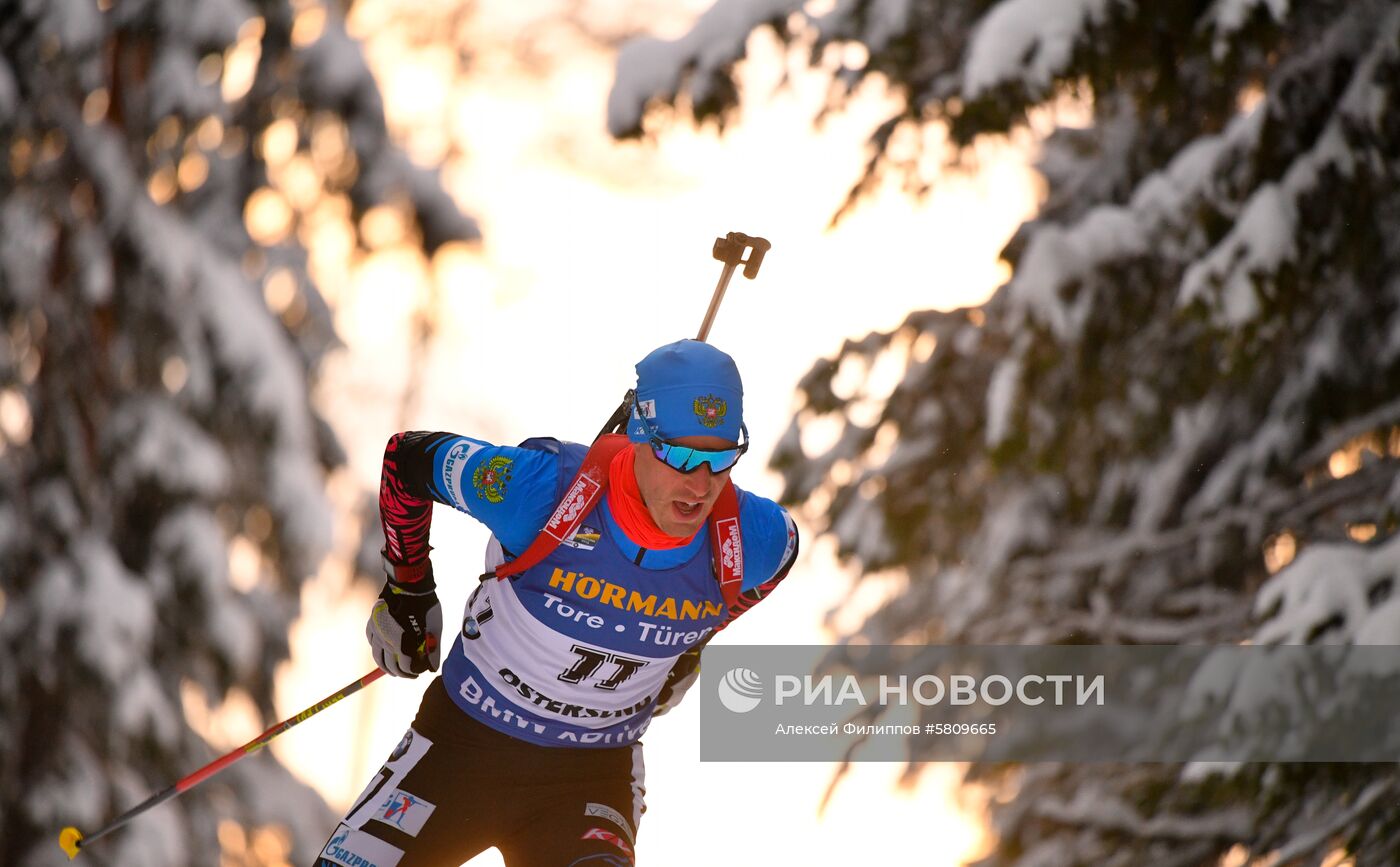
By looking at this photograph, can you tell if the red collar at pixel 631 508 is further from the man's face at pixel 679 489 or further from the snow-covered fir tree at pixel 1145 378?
the snow-covered fir tree at pixel 1145 378

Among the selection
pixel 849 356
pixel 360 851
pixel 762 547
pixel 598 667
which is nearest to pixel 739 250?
pixel 762 547

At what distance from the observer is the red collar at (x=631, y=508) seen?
4.09 m

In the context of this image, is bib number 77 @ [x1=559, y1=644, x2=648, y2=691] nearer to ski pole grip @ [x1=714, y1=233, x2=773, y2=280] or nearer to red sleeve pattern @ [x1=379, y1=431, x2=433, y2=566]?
red sleeve pattern @ [x1=379, y1=431, x2=433, y2=566]

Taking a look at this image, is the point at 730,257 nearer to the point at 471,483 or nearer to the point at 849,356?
the point at 471,483

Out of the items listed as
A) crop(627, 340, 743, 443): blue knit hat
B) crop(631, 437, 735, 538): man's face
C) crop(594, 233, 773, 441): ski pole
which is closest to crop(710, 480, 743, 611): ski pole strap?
crop(631, 437, 735, 538): man's face

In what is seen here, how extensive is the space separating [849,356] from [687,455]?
16.0ft

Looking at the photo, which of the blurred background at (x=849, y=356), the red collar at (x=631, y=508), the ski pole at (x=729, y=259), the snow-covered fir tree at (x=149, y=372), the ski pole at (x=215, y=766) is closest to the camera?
the red collar at (x=631, y=508)

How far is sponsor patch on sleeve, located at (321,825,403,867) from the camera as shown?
3.95 metres

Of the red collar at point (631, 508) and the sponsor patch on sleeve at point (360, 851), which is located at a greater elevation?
the red collar at point (631, 508)

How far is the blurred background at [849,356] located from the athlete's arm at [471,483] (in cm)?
291

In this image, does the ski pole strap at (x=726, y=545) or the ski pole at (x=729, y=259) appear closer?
the ski pole strap at (x=726, y=545)

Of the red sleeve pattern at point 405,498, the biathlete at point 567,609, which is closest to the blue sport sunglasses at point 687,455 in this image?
the biathlete at point 567,609

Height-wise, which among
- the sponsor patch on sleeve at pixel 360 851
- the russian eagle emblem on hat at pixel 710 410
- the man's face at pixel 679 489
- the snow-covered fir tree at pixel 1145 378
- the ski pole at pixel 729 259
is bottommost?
the sponsor patch on sleeve at pixel 360 851

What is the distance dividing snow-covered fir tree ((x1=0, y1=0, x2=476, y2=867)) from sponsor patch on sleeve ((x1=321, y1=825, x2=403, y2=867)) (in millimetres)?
4625
